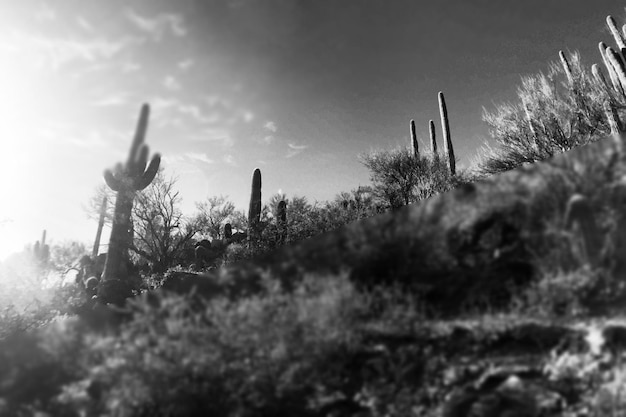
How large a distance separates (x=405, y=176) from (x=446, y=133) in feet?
10.9

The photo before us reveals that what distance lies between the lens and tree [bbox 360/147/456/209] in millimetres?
15719

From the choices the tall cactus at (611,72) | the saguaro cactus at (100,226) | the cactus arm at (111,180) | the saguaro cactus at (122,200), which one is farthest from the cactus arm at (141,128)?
the tall cactus at (611,72)

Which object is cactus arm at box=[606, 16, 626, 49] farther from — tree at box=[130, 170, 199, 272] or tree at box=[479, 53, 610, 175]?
tree at box=[130, 170, 199, 272]

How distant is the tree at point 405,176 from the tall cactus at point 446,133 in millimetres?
562

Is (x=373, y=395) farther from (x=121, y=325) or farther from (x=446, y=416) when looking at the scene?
(x=121, y=325)

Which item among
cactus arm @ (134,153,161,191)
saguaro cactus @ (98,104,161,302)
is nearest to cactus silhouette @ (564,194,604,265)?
saguaro cactus @ (98,104,161,302)

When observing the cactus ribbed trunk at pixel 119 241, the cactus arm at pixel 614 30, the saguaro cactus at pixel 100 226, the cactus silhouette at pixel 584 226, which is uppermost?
the cactus arm at pixel 614 30

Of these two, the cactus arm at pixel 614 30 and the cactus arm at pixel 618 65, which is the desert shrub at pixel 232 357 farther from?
the cactus arm at pixel 614 30


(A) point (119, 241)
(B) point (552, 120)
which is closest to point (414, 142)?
(B) point (552, 120)

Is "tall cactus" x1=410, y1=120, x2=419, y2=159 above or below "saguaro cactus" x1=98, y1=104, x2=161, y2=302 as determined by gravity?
above

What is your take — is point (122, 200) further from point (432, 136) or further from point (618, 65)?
point (618, 65)

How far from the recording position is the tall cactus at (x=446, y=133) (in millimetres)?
17514

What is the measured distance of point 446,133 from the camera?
1805 cm

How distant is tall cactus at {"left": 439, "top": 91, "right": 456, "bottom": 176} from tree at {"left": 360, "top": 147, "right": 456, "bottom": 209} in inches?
22.1
